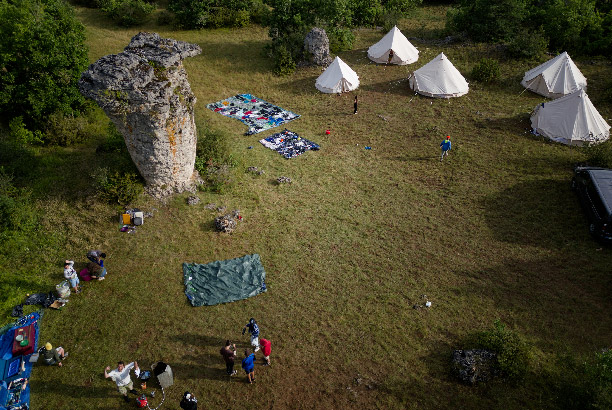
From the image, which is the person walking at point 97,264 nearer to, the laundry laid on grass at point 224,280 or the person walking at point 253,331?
the laundry laid on grass at point 224,280

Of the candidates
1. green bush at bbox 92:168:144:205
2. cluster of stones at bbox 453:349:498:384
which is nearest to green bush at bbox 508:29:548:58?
cluster of stones at bbox 453:349:498:384

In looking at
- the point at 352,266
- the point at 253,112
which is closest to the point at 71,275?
the point at 352,266

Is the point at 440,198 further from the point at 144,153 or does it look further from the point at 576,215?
the point at 144,153

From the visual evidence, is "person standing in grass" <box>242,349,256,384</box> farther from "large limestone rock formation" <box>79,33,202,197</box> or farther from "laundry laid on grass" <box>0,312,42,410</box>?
"large limestone rock formation" <box>79,33,202,197</box>

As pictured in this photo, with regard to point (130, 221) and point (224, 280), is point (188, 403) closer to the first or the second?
point (224, 280)

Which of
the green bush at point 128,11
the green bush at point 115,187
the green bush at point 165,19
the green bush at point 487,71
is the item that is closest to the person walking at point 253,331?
the green bush at point 115,187

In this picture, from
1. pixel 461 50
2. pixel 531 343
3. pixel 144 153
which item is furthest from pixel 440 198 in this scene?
pixel 461 50
